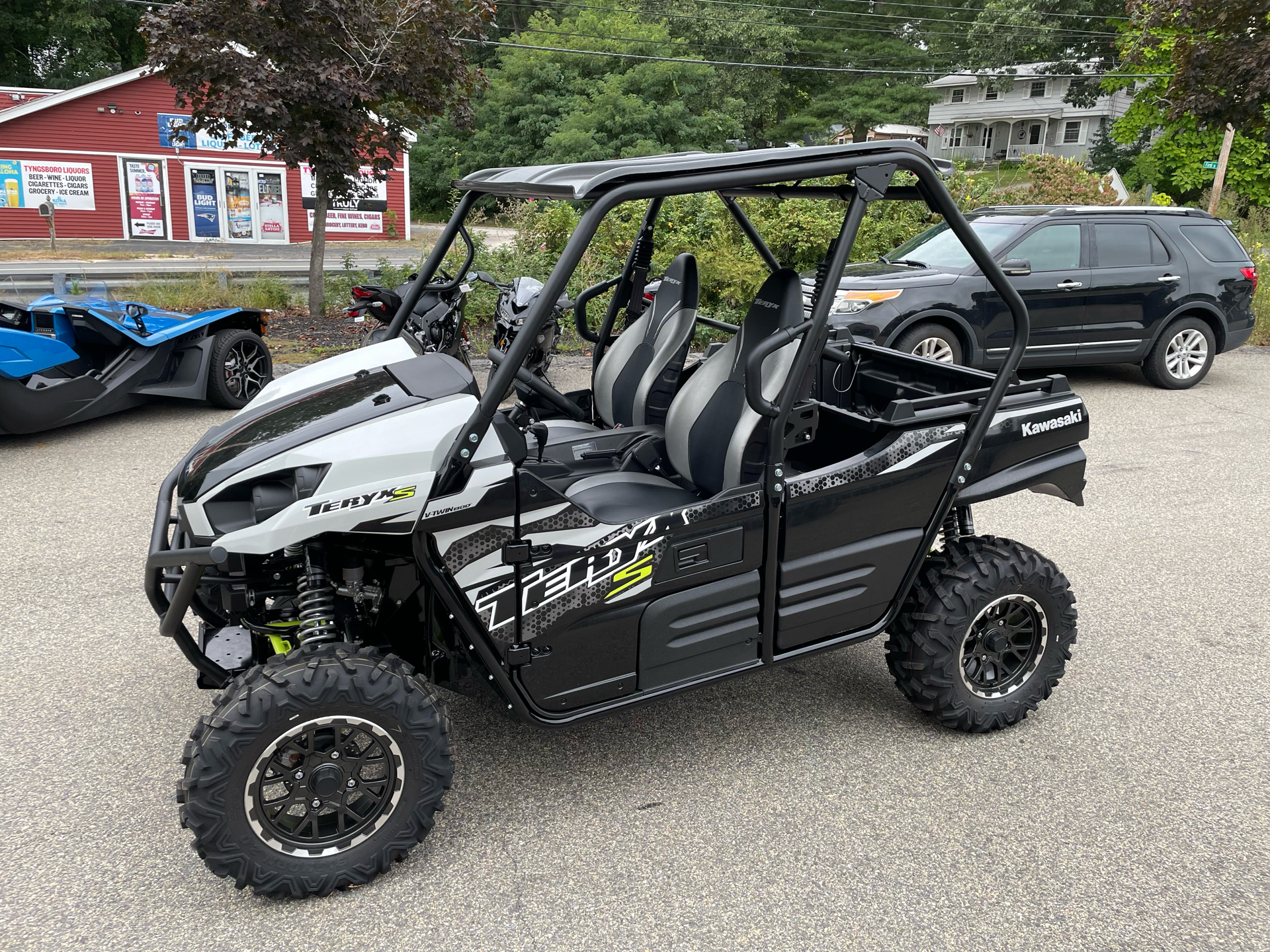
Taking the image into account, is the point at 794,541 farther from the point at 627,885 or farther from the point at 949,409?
the point at 627,885

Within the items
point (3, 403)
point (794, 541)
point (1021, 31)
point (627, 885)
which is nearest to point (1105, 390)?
point (794, 541)

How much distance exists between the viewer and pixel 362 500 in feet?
8.78

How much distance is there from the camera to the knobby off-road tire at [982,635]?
3.52 meters

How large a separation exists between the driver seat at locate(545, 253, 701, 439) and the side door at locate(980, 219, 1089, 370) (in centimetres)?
542

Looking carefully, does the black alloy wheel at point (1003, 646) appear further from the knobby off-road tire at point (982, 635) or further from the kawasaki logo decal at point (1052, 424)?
the kawasaki logo decal at point (1052, 424)

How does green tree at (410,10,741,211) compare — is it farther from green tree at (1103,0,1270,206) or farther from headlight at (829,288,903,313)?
headlight at (829,288,903,313)

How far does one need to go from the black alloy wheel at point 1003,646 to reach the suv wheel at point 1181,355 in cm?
712

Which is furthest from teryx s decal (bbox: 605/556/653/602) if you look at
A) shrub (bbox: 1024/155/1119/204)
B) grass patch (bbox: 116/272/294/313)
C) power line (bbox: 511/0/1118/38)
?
power line (bbox: 511/0/1118/38)

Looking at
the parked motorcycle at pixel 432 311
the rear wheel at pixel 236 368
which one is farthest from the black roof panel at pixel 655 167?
the rear wheel at pixel 236 368

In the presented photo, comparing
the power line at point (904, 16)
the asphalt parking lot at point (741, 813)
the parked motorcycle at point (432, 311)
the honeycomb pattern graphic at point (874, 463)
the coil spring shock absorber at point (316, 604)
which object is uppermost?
the power line at point (904, 16)

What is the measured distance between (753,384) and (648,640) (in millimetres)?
834

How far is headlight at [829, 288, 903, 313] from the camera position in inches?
342

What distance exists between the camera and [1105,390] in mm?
9680

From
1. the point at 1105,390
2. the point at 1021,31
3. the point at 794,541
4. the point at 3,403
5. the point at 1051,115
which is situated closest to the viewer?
the point at 794,541
